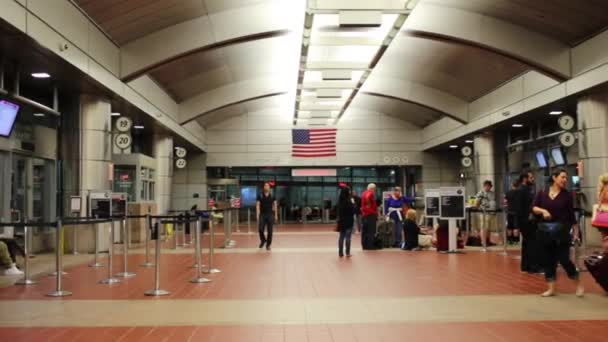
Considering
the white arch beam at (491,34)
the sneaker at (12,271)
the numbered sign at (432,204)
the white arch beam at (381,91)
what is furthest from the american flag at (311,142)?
the sneaker at (12,271)

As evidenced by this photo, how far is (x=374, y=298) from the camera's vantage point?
707cm

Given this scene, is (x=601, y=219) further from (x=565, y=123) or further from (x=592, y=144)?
(x=565, y=123)

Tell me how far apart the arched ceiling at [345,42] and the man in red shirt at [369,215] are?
3923 mm

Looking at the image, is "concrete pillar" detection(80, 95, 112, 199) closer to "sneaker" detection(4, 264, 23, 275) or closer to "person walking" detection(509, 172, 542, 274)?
"sneaker" detection(4, 264, 23, 275)

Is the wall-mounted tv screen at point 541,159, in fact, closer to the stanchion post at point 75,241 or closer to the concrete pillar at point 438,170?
the concrete pillar at point 438,170

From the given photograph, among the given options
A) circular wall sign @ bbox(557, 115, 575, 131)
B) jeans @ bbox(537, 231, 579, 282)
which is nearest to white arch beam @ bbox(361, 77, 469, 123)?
circular wall sign @ bbox(557, 115, 575, 131)

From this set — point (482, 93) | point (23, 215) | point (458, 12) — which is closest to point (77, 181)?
point (23, 215)

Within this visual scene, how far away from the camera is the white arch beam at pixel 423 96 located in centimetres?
2339

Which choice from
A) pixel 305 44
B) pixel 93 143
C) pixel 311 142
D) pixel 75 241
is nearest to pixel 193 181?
pixel 311 142

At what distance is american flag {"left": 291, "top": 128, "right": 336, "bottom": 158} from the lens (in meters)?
29.7

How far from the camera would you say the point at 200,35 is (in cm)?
1544

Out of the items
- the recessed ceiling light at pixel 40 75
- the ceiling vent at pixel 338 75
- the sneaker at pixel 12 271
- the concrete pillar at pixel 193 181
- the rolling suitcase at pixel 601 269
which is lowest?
the sneaker at pixel 12 271

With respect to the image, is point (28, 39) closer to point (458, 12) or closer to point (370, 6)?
point (370, 6)

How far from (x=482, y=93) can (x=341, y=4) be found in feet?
33.7
